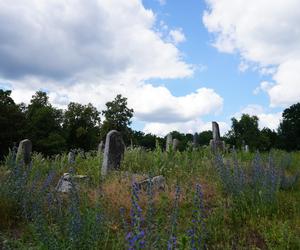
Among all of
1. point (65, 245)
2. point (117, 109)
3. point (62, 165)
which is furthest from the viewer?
point (117, 109)

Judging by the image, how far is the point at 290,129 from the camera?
58.9 meters

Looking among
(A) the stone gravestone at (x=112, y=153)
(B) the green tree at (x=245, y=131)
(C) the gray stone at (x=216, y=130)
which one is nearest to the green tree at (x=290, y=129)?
(B) the green tree at (x=245, y=131)

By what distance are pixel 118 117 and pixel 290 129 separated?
2713 cm

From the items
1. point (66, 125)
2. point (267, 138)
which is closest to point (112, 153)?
point (66, 125)

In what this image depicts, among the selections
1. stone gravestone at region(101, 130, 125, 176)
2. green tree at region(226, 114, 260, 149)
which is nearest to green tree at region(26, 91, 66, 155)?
stone gravestone at region(101, 130, 125, 176)

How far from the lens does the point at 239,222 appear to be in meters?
5.88

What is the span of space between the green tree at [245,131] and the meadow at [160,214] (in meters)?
59.4

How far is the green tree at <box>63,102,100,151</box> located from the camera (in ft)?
165

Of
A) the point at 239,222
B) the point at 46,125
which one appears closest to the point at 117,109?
the point at 46,125

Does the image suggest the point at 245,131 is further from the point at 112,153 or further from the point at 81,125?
the point at 112,153

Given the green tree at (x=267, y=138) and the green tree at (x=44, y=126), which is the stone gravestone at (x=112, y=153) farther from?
the green tree at (x=267, y=138)

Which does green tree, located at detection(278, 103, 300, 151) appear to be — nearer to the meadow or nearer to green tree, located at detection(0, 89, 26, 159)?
green tree, located at detection(0, 89, 26, 159)

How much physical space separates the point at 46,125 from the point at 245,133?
37359 mm

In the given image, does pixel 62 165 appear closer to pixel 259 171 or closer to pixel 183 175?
pixel 183 175
